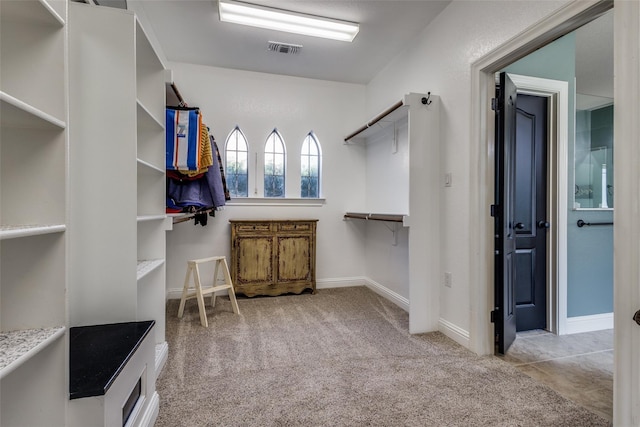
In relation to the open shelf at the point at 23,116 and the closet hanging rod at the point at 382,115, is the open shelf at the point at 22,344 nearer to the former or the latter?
the open shelf at the point at 23,116

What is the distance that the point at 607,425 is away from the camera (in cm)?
148

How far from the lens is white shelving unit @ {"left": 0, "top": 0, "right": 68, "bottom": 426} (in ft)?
3.08

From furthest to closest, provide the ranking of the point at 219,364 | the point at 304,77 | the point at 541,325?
the point at 304,77 < the point at 541,325 < the point at 219,364

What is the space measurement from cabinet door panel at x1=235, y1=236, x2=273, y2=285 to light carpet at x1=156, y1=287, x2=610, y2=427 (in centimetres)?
73

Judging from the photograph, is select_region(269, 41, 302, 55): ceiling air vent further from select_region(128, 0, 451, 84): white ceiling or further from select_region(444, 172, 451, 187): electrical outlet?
select_region(444, 172, 451, 187): electrical outlet

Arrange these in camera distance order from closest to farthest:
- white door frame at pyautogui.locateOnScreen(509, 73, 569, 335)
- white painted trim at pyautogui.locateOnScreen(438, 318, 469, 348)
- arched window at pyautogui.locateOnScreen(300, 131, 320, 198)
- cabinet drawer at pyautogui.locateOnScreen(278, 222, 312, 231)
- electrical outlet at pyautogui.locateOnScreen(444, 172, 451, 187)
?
white painted trim at pyautogui.locateOnScreen(438, 318, 469, 348) → electrical outlet at pyautogui.locateOnScreen(444, 172, 451, 187) → white door frame at pyautogui.locateOnScreen(509, 73, 569, 335) → cabinet drawer at pyautogui.locateOnScreen(278, 222, 312, 231) → arched window at pyautogui.locateOnScreen(300, 131, 320, 198)

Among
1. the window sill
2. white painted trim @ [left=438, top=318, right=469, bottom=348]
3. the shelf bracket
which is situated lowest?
white painted trim @ [left=438, top=318, right=469, bottom=348]

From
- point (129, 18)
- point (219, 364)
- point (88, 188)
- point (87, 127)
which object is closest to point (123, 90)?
point (87, 127)

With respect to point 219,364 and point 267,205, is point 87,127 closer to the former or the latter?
point 219,364

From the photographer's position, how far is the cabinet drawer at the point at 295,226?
3653 mm

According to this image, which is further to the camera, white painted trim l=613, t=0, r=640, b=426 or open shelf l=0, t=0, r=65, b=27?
white painted trim l=613, t=0, r=640, b=426

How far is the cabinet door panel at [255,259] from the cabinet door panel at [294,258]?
13 cm

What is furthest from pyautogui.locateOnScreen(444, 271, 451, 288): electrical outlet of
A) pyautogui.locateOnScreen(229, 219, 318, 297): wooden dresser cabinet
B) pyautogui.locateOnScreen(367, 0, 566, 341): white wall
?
pyautogui.locateOnScreen(229, 219, 318, 297): wooden dresser cabinet

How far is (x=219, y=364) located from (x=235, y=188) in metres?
A: 2.28
